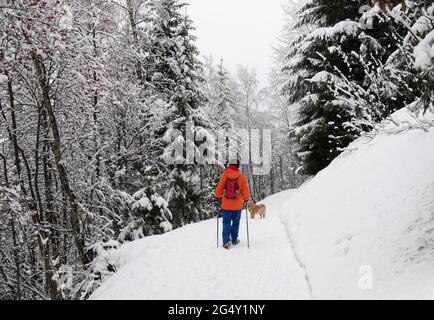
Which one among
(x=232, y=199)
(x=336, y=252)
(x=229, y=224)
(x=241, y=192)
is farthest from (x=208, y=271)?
(x=336, y=252)

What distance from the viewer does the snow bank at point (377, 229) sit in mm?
4141

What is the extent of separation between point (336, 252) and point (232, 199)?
295 cm

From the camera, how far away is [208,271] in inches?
252

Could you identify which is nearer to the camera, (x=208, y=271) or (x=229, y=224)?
(x=208, y=271)

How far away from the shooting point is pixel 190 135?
60.5ft

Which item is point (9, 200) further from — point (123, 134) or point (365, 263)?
point (123, 134)

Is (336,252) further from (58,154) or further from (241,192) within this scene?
(58,154)

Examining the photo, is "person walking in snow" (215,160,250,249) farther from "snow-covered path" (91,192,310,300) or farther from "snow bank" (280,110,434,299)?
"snow bank" (280,110,434,299)

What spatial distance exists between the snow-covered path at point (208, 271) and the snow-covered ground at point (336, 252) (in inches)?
0.7

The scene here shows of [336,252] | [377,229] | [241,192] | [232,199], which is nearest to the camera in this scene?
[377,229]

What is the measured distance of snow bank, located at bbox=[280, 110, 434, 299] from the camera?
163 inches

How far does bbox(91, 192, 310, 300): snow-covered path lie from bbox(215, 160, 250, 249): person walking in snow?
37cm
